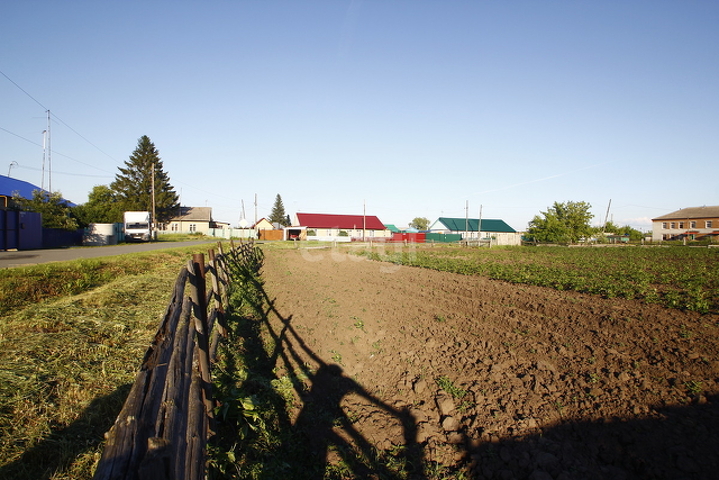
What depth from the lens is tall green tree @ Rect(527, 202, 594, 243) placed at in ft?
164

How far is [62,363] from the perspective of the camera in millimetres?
→ 3877

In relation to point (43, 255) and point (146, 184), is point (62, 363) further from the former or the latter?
point (146, 184)

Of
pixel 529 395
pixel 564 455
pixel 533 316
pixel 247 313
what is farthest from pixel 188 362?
pixel 533 316

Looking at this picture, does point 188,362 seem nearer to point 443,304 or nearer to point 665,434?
point 665,434

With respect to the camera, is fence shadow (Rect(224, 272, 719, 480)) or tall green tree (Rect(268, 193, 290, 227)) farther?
tall green tree (Rect(268, 193, 290, 227))

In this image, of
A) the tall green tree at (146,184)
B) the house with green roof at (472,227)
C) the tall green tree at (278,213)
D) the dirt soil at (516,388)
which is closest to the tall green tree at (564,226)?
the house with green roof at (472,227)

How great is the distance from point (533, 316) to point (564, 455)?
4.42m

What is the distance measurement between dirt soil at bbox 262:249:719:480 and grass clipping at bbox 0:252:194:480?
6.44ft

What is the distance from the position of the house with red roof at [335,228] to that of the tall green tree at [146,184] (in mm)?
19313

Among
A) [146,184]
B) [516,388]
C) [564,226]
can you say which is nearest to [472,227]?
[564,226]

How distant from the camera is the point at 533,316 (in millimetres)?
7406

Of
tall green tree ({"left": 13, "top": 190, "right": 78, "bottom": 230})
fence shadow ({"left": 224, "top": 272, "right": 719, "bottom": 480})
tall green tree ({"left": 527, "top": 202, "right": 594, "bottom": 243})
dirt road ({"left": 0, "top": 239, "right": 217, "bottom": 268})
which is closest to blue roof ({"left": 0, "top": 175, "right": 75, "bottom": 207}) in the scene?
tall green tree ({"left": 13, "top": 190, "right": 78, "bottom": 230})

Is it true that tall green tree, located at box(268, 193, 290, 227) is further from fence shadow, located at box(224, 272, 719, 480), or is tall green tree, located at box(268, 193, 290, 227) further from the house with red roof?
fence shadow, located at box(224, 272, 719, 480)

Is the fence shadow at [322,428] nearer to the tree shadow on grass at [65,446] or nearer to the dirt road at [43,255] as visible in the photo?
the tree shadow on grass at [65,446]
